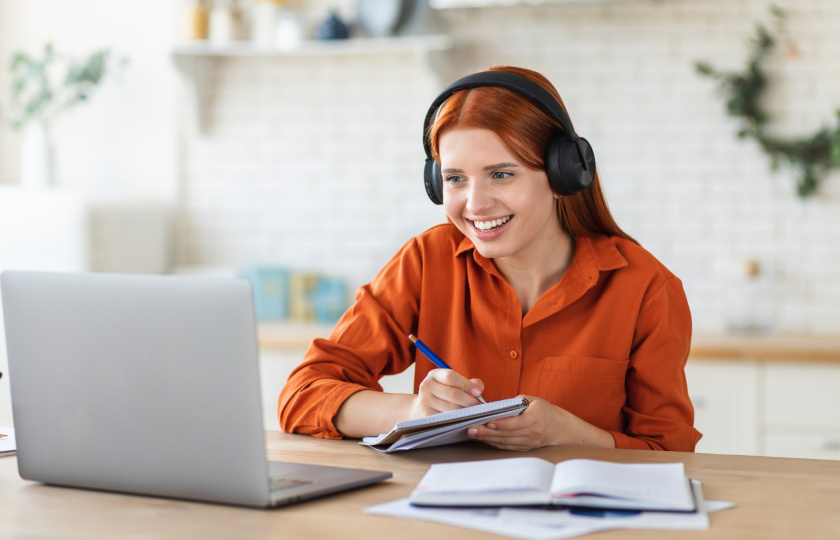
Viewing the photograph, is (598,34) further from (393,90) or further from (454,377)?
(454,377)

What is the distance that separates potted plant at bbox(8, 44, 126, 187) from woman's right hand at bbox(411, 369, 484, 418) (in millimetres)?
2870

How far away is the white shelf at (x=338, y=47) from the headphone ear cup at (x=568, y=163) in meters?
1.95

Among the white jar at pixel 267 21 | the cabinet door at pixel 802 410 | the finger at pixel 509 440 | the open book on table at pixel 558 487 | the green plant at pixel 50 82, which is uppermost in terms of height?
the white jar at pixel 267 21

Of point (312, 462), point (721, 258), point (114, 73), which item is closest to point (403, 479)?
point (312, 462)

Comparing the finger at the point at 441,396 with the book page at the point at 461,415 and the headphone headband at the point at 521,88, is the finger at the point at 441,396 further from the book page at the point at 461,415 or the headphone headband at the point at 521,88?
the headphone headband at the point at 521,88

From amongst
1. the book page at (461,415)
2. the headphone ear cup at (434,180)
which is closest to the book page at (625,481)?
the book page at (461,415)

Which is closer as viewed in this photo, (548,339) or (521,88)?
(521,88)

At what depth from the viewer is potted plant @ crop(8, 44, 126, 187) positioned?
3.93 m

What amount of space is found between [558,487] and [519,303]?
0.75m

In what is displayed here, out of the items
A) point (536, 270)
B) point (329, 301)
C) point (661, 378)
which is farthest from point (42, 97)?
point (661, 378)

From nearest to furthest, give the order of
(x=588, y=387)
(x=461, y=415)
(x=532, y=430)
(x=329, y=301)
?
1. (x=461, y=415)
2. (x=532, y=430)
3. (x=588, y=387)
4. (x=329, y=301)

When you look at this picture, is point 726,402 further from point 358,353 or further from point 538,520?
point 538,520

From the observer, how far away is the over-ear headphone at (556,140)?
67.7 inches

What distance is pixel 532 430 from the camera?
1.47 m
